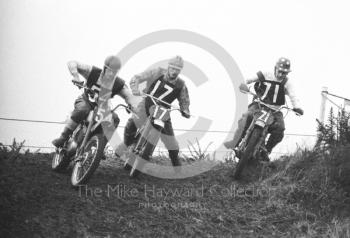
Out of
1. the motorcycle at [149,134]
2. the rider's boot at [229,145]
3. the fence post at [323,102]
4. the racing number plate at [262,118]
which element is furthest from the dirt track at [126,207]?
the fence post at [323,102]

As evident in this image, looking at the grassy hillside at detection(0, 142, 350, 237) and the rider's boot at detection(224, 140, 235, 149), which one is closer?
the grassy hillside at detection(0, 142, 350, 237)

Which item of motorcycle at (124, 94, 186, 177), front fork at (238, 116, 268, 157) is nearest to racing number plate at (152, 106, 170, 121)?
motorcycle at (124, 94, 186, 177)

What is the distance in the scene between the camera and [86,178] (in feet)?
22.5

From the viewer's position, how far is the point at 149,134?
780 cm

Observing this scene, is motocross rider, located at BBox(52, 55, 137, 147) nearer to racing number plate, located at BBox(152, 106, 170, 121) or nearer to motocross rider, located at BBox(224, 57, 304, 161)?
racing number plate, located at BBox(152, 106, 170, 121)

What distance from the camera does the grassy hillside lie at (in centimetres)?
614

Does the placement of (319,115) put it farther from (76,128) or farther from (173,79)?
(76,128)

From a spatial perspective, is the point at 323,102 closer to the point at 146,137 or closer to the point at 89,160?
the point at 146,137

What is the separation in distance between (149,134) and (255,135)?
187 centimetres

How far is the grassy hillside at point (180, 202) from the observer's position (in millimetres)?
6145

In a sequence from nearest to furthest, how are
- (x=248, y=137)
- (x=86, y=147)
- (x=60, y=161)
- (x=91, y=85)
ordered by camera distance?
(x=86, y=147)
(x=91, y=85)
(x=60, y=161)
(x=248, y=137)

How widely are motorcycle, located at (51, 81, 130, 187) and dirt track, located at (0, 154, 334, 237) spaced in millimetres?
249

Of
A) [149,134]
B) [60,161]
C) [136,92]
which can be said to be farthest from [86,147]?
[136,92]

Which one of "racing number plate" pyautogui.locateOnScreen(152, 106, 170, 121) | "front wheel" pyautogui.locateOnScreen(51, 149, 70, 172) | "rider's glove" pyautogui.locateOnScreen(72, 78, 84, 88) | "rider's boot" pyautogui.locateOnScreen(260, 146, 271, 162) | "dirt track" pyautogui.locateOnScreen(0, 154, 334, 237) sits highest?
"rider's glove" pyautogui.locateOnScreen(72, 78, 84, 88)
